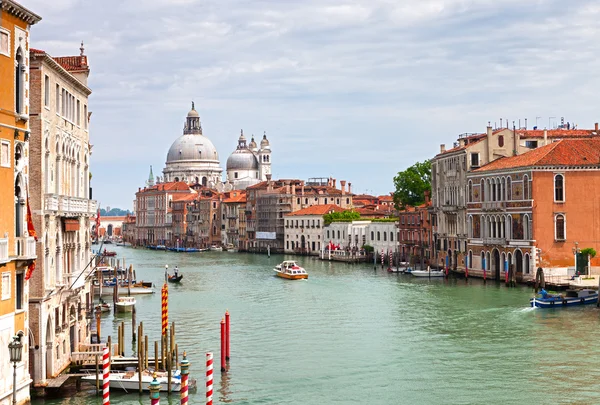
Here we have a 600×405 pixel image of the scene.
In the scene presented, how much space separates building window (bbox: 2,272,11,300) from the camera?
36.2 ft

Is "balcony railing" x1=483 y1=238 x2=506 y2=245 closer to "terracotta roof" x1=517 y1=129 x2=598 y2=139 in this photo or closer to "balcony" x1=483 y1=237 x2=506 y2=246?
"balcony" x1=483 y1=237 x2=506 y2=246

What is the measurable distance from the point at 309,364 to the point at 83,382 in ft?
14.5

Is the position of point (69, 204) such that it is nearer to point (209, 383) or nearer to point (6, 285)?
point (6, 285)

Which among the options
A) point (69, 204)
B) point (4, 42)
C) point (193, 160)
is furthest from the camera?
point (193, 160)

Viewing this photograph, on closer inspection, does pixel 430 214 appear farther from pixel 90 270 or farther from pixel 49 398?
pixel 49 398

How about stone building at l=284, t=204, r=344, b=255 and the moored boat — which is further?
stone building at l=284, t=204, r=344, b=255

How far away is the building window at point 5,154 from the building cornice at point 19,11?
1.54 m

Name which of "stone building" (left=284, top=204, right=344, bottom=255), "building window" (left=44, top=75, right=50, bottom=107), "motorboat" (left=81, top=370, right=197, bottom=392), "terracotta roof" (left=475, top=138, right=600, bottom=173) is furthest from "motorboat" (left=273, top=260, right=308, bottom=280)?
"building window" (left=44, top=75, right=50, bottom=107)

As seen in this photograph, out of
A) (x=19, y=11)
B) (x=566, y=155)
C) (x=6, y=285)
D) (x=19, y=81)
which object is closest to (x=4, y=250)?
(x=6, y=285)

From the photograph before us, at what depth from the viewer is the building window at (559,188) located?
31453 millimetres

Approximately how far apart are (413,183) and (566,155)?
21.4 metres

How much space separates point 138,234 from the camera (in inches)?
4055

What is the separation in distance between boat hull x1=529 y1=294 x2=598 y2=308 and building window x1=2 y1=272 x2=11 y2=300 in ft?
54.3

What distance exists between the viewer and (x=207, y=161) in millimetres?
107375
